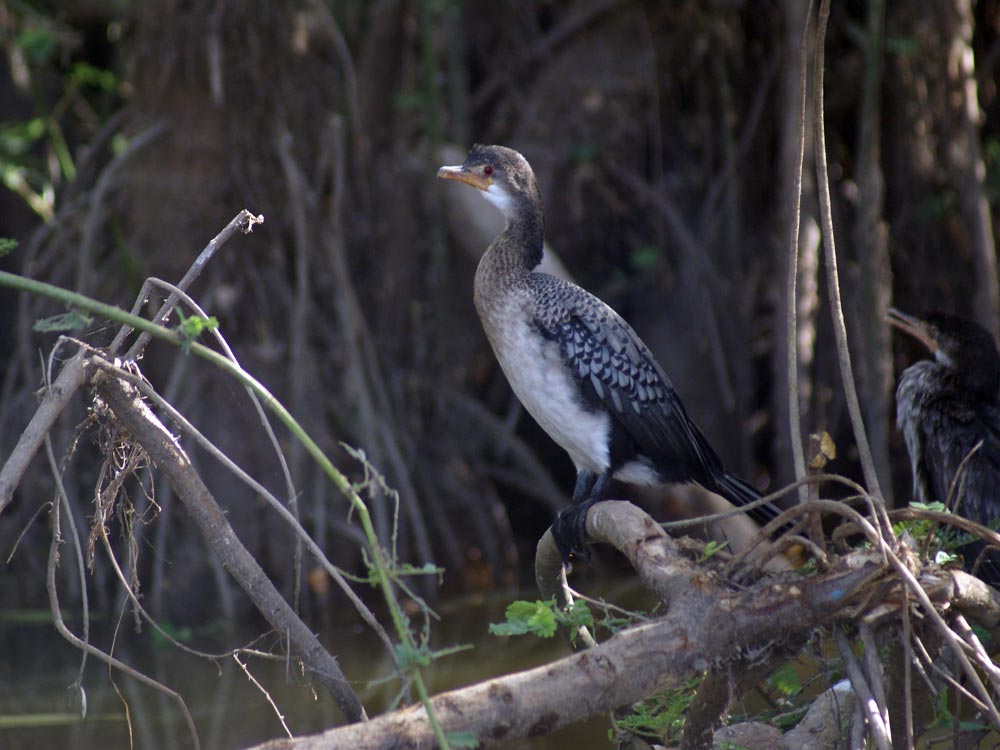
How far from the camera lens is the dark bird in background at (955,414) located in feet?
10.8

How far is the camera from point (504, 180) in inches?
142

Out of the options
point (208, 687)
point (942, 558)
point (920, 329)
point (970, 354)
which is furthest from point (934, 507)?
point (208, 687)

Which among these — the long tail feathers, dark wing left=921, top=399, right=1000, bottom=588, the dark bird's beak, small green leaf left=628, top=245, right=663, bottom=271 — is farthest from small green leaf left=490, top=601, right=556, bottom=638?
small green leaf left=628, top=245, right=663, bottom=271

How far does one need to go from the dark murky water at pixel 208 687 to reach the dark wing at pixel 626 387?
3.10 feet

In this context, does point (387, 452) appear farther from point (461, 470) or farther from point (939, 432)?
point (939, 432)

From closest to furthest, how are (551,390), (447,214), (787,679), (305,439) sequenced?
(305,439) < (787,679) < (551,390) < (447,214)

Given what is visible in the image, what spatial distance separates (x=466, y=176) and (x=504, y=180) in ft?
0.39

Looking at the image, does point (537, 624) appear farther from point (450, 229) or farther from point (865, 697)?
point (450, 229)

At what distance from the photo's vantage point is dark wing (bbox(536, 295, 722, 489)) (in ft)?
11.2

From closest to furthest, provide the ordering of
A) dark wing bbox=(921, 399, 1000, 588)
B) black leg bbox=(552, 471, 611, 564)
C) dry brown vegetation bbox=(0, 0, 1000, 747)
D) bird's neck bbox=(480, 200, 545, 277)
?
1. black leg bbox=(552, 471, 611, 564)
2. dark wing bbox=(921, 399, 1000, 588)
3. bird's neck bbox=(480, 200, 545, 277)
4. dry brown vegetation bbox=(0, 0, 1000, 747)

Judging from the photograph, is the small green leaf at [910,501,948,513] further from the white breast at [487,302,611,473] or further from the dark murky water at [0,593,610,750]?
the dark murky water at [0,593,610,750]

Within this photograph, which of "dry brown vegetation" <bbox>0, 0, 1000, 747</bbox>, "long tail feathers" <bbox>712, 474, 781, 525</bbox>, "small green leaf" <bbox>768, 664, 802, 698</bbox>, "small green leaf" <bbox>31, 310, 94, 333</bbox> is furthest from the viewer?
"dry brown vegetation" <bbox>0, 0, 1000, 747</bbox>

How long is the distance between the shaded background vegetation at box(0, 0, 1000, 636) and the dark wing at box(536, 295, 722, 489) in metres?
1.55

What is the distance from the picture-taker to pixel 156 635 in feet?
16.0
